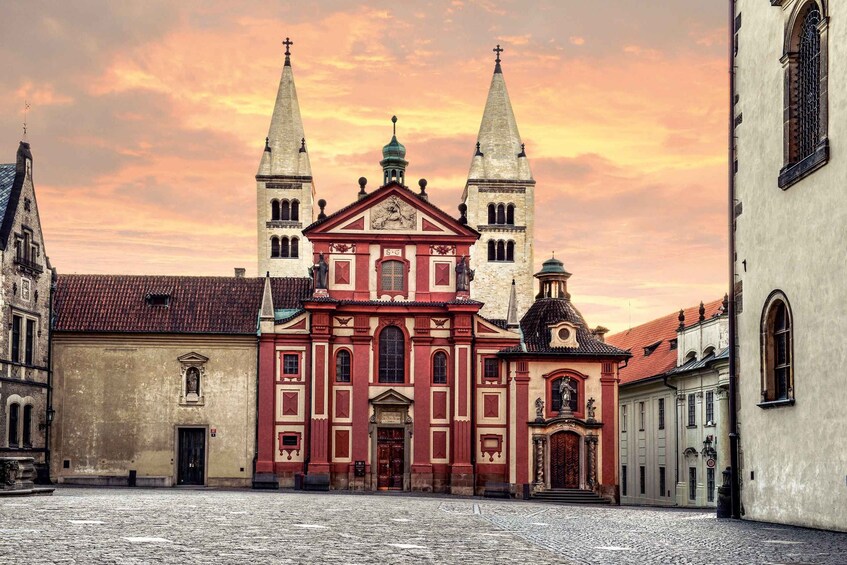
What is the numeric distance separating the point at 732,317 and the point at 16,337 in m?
36.3

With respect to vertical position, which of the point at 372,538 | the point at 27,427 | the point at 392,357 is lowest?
the point at 372,538

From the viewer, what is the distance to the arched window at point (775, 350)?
25.7 metres

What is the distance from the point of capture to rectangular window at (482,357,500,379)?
2351 inches

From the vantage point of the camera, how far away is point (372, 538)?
19.7m

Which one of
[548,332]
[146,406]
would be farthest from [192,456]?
[548,332]

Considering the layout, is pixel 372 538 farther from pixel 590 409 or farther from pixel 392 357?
pixel 590 409

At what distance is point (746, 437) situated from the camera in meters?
27.2

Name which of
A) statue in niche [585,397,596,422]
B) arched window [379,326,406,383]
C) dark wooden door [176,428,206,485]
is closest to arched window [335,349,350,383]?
arched window [379,326,406,383]

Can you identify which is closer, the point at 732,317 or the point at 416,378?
the point at 732,317

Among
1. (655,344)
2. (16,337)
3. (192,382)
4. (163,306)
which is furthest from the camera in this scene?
(655,344)

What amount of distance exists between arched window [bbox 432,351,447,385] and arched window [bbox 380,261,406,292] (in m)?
3.65

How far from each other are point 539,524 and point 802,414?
572cm

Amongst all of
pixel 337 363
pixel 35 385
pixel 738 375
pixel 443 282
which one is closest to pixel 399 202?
pixel 443 282

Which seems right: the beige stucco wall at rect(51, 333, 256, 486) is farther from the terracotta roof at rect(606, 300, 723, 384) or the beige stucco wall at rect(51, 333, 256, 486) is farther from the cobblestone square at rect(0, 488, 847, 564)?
the cobblestone square at rect(0, 488, 847, 564)
